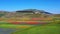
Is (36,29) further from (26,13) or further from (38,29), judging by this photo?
(26,13)

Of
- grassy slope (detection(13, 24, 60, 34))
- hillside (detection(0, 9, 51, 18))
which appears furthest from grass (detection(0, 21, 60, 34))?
hillside (detection(0, 9, 51, 18))

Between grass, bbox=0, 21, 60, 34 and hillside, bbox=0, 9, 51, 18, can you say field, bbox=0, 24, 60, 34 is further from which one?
hillside, bbox=0, 9, 51, 18

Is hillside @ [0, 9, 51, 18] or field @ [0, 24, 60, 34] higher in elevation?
hillside @ [0, 9, 51, 18]

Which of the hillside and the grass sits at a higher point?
the hillside

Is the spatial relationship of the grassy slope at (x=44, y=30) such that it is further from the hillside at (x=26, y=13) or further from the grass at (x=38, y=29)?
the hillside at (x=26, y=13)

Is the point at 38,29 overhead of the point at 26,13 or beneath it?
beneath

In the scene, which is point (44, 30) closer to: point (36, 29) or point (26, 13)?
point (36, 29)

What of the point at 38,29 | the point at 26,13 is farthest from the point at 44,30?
the point at 26,13

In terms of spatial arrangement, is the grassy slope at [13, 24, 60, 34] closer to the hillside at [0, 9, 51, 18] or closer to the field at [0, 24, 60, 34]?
the field at [0, 24, 60, 34]

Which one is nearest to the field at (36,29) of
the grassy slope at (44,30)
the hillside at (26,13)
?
the grassy slope at (44,30)

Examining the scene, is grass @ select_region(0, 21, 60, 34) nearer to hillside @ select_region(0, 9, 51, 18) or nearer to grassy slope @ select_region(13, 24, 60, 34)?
grassy slope @ select_region(13, 24, 60, 34)

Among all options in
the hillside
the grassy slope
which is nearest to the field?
the grassy slope
